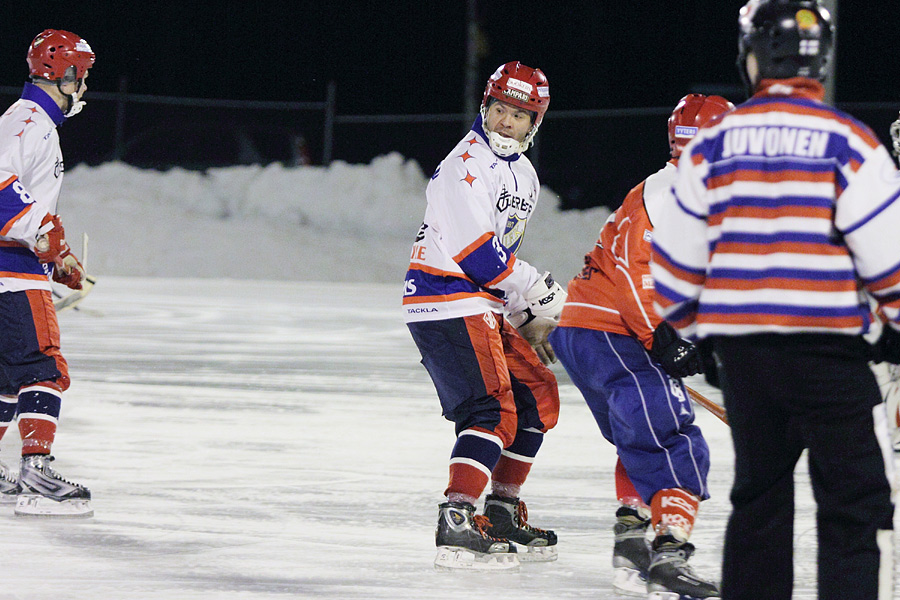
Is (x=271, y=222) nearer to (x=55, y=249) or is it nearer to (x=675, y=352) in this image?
(x=55, y=249)

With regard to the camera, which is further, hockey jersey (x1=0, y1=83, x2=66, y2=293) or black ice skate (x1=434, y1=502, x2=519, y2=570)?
hockey jersey (x1=0, y1=83, x2=66, y2=293)

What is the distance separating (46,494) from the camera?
5.41 metres

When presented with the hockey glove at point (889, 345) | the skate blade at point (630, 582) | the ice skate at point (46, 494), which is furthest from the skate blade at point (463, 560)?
the hockey glove at point (889, 345)

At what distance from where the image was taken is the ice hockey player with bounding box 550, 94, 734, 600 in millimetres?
4254

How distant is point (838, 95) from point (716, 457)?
2510 cm

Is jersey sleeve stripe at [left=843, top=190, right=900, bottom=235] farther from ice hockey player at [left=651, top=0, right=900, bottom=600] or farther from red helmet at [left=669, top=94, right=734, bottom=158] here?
red helmet at [left=669, top=94, right=734, bottom=158]

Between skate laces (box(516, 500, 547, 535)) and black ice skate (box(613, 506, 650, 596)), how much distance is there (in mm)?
379

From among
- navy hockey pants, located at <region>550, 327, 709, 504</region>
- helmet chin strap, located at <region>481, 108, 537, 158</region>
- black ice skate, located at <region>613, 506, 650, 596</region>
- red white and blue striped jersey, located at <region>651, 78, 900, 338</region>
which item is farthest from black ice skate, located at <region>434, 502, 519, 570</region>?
red white and blue striped jersey, located at <region>651, 78, 900, 338</region>

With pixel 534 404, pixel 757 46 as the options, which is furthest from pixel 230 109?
pixel 757 46

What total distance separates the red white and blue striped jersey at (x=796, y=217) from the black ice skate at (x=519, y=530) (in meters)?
1.89

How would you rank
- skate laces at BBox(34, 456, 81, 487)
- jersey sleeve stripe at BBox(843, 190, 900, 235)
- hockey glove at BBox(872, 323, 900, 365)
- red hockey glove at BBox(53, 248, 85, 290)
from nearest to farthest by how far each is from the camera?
jersey sleeve stripe at BBox(843, 190, 900, 235) < hockey glove at BBox(872, 323, 900, 365) < skate laces at BBox(34, 456, 81, 487) < red hockey glove at BBox(53, 248, 85, 290)

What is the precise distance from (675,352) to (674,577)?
64 cm

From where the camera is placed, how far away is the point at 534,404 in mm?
5000

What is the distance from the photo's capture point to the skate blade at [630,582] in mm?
4332
